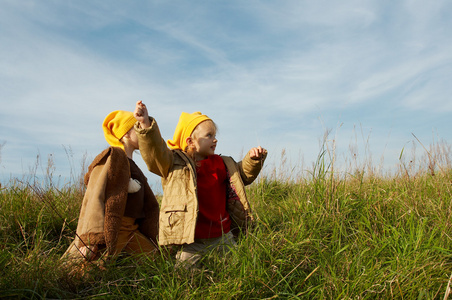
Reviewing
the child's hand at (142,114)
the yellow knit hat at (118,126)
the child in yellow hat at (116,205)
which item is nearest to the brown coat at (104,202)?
the child in yellow hat at (116,205)

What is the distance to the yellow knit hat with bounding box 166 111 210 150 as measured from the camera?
3367 mm

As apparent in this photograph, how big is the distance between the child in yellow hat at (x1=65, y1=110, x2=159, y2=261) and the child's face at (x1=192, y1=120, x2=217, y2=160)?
2.08 ft

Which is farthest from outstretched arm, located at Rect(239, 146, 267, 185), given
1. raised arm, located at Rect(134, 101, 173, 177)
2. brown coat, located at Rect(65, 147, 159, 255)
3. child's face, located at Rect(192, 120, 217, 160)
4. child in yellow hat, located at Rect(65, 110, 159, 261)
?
brown coat, located at Rect(65, 147, 159, 255)

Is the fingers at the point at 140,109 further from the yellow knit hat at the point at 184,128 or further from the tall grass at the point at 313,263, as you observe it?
the tall grass at the point at 313,263

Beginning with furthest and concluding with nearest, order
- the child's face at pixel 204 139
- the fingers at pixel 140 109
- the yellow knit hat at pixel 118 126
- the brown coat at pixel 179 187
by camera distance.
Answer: the yellow knit hat at pixel 118 126
the child's face at pixel 204 139
the brown coat at pixel 179 187
the fingers at pixel 140 109

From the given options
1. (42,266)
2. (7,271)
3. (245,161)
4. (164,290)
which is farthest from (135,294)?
(245,161)

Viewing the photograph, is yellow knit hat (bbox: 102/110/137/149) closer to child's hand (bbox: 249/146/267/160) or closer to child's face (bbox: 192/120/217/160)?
child's face (bbox: 192/120/217/160)

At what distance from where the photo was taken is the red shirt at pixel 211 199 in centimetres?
317

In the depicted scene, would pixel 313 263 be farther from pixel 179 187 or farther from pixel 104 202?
pixel 104 202

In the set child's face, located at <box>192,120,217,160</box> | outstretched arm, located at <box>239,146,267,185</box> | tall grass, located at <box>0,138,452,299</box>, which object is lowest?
tall grass, located at <box>0,138,452,299</box>

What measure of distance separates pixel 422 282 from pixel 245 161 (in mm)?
1652

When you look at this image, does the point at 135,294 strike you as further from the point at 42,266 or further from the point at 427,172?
the point at 427,172

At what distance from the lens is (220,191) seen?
11.1ft

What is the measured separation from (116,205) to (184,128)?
0.90 meters
